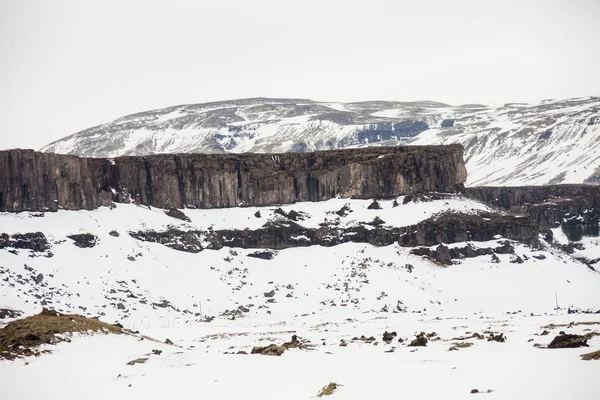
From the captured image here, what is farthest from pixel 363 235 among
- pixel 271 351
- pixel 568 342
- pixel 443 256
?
pixel 568 342

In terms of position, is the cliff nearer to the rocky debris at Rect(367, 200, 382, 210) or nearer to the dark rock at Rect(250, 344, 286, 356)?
the rocky debris at Rect(367, 200, 382, 210)

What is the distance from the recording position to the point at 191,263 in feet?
319

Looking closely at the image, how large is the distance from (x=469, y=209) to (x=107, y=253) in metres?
46.2

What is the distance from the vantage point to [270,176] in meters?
115

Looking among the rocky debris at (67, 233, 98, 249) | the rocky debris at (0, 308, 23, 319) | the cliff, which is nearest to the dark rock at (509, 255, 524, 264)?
the cliff

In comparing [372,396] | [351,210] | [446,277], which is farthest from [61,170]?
[372,396]

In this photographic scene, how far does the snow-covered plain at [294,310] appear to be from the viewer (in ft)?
93.0

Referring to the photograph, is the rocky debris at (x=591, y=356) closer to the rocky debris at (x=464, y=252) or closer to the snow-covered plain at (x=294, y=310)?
the snow-covered plain at (x=294, y=310)

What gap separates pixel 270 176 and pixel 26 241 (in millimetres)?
37220

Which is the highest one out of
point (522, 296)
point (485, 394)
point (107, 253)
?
point (485, 394)

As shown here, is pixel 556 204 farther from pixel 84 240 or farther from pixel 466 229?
pixel 84 240

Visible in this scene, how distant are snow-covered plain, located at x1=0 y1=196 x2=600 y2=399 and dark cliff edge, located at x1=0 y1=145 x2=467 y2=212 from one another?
251 centimetres

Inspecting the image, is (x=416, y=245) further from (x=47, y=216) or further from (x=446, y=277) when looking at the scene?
(x=47, y=216)

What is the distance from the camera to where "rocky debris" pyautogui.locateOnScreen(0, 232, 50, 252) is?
87.4m
